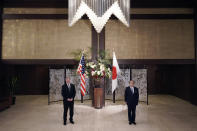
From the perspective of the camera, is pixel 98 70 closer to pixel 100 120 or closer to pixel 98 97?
pixel 98 97

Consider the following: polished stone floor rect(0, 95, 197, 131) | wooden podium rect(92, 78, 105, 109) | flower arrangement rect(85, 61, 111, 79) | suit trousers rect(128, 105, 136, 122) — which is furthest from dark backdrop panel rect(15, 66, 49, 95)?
suit trousers rect(128, 105, 136, 122)

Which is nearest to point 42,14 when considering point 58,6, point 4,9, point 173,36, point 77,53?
point 58,6

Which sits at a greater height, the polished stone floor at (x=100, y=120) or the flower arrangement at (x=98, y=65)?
the flower arrangement at (x=98, y=65)

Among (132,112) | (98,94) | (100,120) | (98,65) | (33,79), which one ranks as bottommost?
(100,120)

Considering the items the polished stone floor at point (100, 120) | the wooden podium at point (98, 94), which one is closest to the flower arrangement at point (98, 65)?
the wooden podium at point (98, 94)

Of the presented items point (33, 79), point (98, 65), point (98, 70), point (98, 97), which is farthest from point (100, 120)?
point (33, 79)

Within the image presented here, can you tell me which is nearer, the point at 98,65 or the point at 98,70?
the point at 98,70

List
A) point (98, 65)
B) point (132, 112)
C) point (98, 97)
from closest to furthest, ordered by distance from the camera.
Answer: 1. point (132, 112)
2. point (98, 97)
3. point (98, 65)

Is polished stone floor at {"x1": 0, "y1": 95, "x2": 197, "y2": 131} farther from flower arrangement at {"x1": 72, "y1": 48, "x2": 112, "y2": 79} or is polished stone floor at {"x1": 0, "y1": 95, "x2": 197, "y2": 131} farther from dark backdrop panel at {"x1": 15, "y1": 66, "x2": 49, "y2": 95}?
dark backdrop panel at {"x1": 15, "y1": 66, "x2": 49, "y2": 95}

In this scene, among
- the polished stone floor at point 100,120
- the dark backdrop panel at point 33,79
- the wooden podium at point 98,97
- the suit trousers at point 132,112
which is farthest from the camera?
the dark backdrop panel at point 33,79

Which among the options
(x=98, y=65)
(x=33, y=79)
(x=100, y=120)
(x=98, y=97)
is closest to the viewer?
(x=100, y=120)

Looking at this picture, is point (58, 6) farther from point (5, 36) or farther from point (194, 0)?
point (194, 0)

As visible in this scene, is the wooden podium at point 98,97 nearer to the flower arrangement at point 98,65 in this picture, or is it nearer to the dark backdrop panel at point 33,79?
the flower arrangement at point 98,65

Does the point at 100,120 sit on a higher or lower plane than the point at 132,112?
lower
